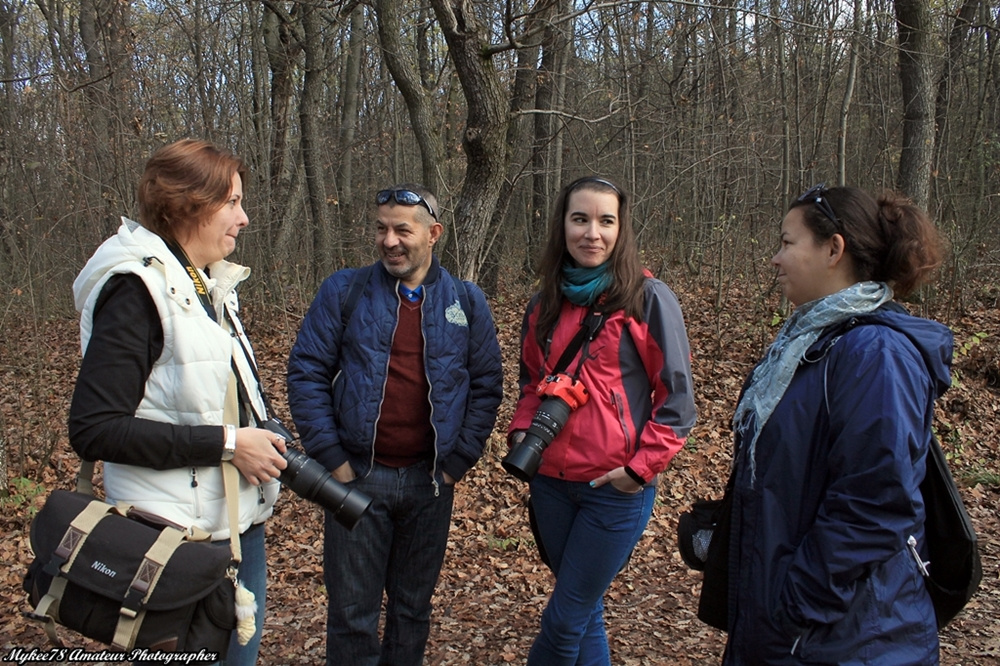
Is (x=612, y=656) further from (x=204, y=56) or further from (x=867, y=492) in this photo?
(x=204, y=56)

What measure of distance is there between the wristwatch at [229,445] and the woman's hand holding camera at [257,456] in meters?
0.01

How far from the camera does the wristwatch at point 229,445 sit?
80.0 inches

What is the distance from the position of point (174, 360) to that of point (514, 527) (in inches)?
152

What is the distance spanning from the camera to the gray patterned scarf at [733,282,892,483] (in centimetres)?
189

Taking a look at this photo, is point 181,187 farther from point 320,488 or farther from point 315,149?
point 315,149

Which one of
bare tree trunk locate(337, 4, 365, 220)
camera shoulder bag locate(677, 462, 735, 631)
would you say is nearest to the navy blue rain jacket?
camera shoulder bag locate(677, 462, 735, 631)

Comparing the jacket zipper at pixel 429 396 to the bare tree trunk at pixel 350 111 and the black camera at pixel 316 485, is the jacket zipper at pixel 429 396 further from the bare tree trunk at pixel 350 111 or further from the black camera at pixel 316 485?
the bare tree trunk at pixel 350 111

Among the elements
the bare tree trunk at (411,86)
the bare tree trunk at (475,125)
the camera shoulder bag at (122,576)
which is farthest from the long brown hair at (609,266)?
the bare tree trunk at (411,86)

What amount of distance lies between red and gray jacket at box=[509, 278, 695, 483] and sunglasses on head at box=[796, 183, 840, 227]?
666mm

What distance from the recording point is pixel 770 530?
→ 73.7 inches

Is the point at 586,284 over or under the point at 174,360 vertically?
over

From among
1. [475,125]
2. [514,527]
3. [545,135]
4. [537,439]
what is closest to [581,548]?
[537,439]

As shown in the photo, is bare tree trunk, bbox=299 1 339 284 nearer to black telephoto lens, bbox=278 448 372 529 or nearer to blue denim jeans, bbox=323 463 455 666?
blue denim jeans, bbox=323 463 455 666

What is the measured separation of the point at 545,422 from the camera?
2486mm
